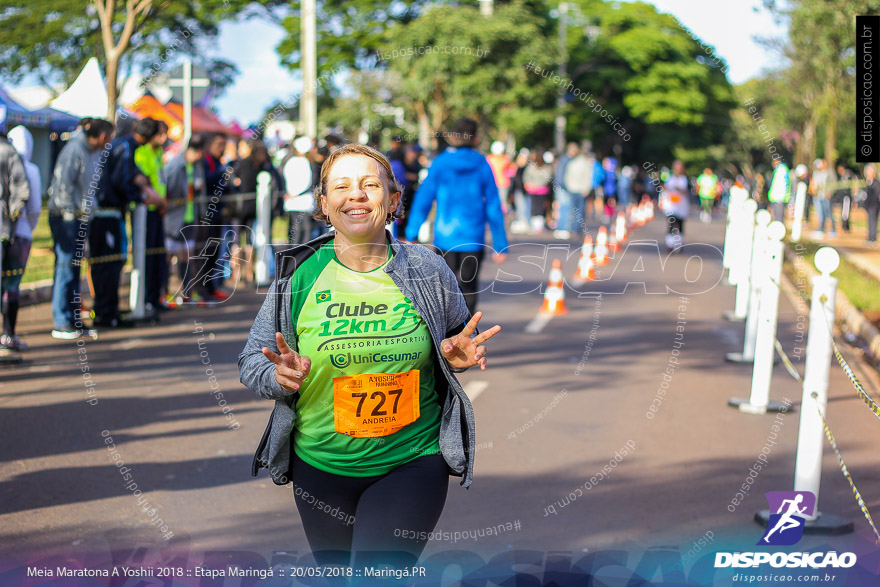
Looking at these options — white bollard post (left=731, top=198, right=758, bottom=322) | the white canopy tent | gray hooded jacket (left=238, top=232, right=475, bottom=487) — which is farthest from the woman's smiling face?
the white canopy tent

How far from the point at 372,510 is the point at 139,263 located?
27.7 feet

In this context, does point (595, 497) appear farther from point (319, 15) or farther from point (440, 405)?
point (319, 15)

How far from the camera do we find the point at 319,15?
22.3 meters

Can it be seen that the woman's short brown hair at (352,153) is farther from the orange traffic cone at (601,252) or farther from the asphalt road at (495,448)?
the orange traffic cone at (601,252)

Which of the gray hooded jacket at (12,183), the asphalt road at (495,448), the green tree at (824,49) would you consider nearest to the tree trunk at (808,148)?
the green tree at (824,49)

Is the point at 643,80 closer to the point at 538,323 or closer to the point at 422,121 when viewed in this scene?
the point at 422,121

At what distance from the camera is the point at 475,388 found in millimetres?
8195

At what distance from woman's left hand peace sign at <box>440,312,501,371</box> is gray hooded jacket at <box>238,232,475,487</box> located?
47 mm

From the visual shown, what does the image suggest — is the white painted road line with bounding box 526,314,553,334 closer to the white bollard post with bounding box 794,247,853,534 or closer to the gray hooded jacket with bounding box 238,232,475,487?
the white bollard post with bounding box 794,247,853,534

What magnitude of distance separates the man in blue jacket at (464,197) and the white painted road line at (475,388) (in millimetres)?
691

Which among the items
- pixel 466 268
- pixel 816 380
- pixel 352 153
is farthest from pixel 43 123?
pixel 352 153

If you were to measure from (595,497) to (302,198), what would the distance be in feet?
28.3

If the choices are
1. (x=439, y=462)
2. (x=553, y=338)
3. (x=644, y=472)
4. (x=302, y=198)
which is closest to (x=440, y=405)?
(x=439, y=462)

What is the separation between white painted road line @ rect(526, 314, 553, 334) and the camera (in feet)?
36.7
